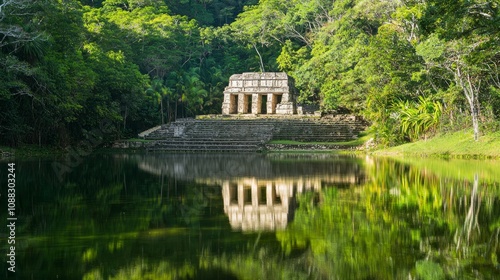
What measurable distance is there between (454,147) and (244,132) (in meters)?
13.8

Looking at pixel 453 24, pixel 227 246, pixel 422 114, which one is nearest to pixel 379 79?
pixel 422 114

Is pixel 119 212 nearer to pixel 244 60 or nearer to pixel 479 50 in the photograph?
pixel 479 50

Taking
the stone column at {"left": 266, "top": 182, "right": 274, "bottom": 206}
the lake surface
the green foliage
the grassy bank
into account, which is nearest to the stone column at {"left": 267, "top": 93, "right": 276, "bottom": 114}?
the green foliage

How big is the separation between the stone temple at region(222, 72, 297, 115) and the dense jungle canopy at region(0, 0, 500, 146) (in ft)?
4.07

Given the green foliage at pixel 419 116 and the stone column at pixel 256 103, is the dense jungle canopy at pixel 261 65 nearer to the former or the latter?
the green foliage at pixel 419 116

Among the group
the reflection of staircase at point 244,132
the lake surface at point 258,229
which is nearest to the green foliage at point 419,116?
the reflection of staircase at point 244,132

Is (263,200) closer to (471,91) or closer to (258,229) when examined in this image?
(258,229)

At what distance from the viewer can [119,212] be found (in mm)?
8492

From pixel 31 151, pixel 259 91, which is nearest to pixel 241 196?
pixel 31 151

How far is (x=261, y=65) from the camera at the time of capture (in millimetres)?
54344

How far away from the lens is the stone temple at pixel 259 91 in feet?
136

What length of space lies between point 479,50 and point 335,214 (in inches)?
459

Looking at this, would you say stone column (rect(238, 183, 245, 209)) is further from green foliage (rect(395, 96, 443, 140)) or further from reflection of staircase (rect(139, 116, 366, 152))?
reflection of staircase (rect(139, 116, 366, 152))

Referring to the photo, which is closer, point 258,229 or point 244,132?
point 258,229
